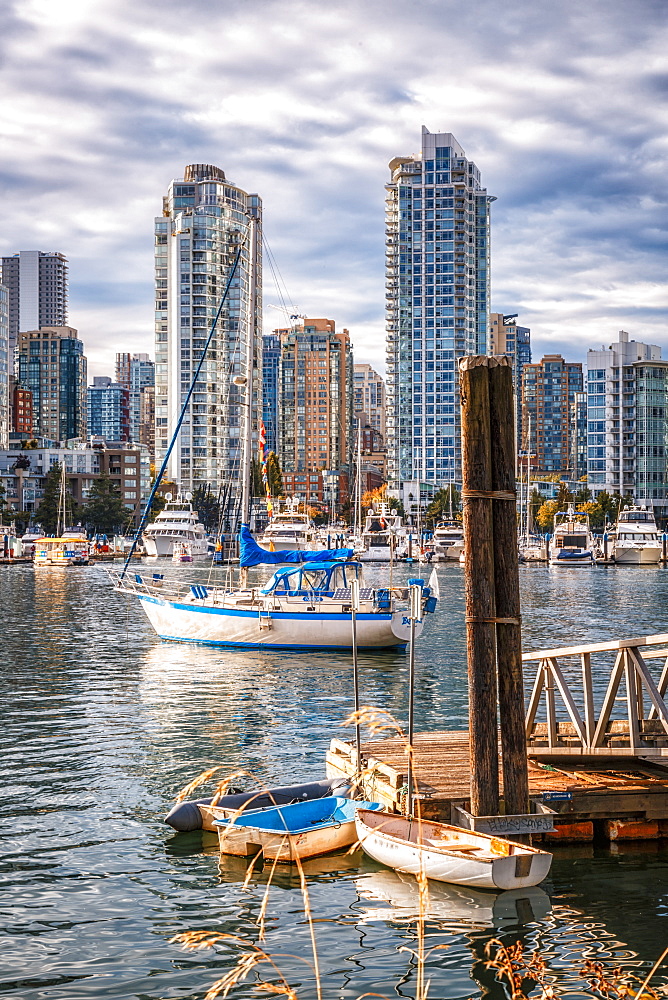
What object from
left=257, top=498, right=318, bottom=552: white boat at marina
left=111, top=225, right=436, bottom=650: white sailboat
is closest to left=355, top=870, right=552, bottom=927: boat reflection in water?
left=111, top=225, right=436, bottom=650: white sailboat

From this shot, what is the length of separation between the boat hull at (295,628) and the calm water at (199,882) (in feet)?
22.6

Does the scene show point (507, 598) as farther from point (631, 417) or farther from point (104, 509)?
point (104, 509)

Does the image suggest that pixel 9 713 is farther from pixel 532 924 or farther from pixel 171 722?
pixel 532 924

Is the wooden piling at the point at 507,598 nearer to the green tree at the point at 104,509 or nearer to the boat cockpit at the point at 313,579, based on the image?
the boat cockpit at the point at 313,579

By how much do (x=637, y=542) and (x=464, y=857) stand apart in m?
105

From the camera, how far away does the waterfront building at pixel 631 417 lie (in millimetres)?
159500

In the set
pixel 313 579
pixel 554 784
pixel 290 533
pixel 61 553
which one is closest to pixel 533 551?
pixel 290 533

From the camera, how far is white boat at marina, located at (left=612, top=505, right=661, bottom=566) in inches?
4387

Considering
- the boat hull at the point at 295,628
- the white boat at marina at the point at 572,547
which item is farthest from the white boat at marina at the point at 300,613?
the white boat at marina at the point at 572,547

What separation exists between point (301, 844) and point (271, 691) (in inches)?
625

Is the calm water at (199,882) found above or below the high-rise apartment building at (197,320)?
below

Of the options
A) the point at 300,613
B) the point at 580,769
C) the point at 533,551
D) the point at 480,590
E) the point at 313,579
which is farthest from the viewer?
the point at 533,551

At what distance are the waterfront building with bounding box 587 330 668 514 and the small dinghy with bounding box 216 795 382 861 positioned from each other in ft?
505

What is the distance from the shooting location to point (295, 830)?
13.4 meters
